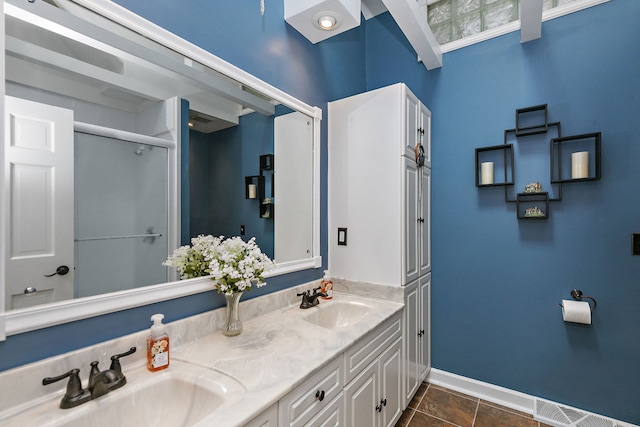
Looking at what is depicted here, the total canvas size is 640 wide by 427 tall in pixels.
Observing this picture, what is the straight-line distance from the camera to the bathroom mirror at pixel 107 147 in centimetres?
92

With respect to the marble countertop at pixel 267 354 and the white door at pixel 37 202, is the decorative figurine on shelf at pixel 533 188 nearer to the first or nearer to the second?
the marble countertop at pixel 267 354

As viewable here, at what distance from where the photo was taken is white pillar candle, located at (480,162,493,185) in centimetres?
221

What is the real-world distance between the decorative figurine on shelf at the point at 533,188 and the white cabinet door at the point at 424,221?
670mm

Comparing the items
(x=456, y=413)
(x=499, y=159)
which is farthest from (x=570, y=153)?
(x=456, y=413)

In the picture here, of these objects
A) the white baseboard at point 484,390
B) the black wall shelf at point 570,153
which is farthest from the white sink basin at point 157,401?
the black wall shelf at point 570,153

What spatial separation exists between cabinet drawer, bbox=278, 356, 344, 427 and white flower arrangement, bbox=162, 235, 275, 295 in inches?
18.9

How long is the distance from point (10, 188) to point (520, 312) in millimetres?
2802

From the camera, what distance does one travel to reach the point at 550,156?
202cm

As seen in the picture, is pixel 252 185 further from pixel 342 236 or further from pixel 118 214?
pixel 342 236

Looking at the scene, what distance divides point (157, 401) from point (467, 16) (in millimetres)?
3122

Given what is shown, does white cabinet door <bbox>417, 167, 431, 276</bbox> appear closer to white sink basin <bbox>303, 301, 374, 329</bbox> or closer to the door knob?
white sink basin <bbox>303, 301, 374, 329</bbox>

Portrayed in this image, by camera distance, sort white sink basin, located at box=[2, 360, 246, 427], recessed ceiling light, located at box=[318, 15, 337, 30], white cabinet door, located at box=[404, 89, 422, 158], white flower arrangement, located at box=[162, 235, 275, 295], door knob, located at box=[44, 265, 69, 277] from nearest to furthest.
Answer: white sink basin, located at box=[2, 360, 246, 427] → door knob, located at box=[44, 265, 69, 277] → white flower arrangement, located at box=[162, 235, 275, 295] → recessed ceiling light, located at box=[318, 15, 337, 30] → white cabinet door, located at box=[404, 89, 422, 158]

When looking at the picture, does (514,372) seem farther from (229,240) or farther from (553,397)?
(229,240)

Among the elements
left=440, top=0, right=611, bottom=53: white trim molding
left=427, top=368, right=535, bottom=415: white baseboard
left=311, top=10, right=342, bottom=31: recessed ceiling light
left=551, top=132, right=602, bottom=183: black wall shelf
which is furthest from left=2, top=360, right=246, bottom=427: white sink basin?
left=440, top=0, right=611, bottom=53: white trim molding
